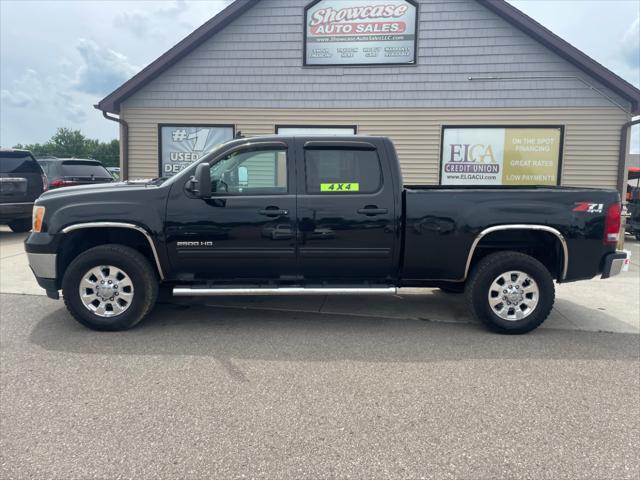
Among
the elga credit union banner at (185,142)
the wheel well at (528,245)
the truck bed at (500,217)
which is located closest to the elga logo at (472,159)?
the elga credit union banner at (185,142)

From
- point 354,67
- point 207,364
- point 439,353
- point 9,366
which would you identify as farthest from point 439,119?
point 9,366

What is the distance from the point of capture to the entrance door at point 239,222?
179 inches

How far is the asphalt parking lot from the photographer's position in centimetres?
252

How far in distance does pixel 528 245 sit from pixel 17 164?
34.9 feet

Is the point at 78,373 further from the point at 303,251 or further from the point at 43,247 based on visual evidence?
the point at 303,251

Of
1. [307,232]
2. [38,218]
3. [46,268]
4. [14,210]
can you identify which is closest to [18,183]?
[14,210]

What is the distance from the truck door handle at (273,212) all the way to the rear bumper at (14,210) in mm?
8373

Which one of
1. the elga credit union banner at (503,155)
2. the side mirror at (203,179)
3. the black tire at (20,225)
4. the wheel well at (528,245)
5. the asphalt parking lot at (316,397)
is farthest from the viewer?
the black tire at (20,225)

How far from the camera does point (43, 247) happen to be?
4500 millimetres

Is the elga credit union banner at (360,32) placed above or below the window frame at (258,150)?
above

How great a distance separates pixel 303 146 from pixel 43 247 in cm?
269

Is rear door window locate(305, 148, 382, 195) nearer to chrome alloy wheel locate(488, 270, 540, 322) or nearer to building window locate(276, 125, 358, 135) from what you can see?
chrome alloy wheel locate(488, 270, 540, 322)

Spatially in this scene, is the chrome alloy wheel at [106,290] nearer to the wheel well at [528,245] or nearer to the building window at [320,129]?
the wheel well at [528,245]

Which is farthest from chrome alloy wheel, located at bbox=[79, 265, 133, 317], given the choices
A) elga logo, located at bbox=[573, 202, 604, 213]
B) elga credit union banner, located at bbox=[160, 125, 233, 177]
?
elga credit union banner, located at bbox=[160, 125, 233, 177]
